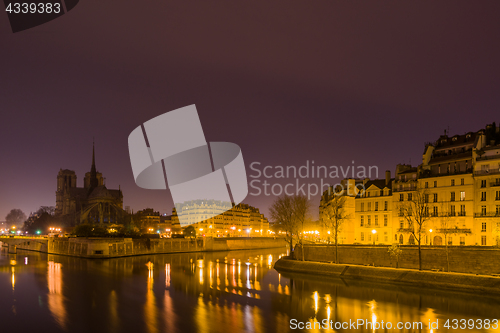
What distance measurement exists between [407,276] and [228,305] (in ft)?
63.7

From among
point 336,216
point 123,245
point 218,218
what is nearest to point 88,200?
point 218,218

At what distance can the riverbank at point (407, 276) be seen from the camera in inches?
1426

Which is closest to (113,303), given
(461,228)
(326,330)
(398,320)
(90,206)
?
(326,330)

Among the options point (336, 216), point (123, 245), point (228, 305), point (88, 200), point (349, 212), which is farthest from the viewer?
point (88, 200)

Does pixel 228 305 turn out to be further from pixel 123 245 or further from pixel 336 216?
pixel 123 245

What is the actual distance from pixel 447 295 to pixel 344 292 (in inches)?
354

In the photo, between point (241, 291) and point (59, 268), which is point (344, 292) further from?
point (59, 268)

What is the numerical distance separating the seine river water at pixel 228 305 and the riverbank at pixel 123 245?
29.4m

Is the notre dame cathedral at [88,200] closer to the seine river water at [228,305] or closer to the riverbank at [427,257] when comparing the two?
the seine river water at [228,305]

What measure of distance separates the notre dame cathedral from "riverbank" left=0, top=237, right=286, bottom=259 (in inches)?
1478

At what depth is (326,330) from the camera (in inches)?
1021

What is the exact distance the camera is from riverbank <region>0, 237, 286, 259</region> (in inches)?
3129

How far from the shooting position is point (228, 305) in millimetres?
33219

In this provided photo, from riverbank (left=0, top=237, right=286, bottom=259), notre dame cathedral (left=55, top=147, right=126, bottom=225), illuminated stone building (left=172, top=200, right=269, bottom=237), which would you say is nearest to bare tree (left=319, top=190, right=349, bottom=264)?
riverbank (left=0, top=237, right=286, bottom=259)
